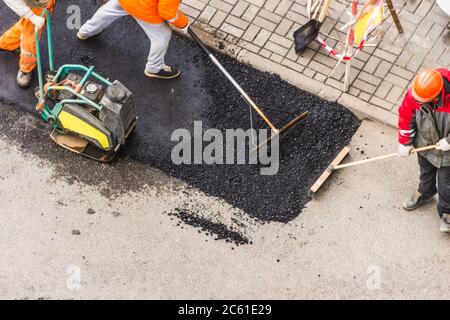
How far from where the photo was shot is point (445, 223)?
7.59 metres

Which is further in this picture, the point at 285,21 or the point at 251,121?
the point at 285,21

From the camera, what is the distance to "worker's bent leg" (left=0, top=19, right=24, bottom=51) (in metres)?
8.31

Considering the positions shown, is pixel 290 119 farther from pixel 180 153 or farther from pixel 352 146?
pixel 180 153

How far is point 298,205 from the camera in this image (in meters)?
7.77

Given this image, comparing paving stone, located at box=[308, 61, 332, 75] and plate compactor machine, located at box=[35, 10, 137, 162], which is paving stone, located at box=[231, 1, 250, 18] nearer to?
paving stone, located at box=[308, 61, 332, 75]

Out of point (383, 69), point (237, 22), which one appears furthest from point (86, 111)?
point (383, 69)

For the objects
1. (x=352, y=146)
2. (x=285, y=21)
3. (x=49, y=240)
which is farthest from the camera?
(x=285, y=21)

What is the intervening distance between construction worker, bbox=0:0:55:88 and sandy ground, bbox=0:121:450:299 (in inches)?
43.2

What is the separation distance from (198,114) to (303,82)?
4.01ft

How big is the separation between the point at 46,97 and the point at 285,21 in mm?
2865

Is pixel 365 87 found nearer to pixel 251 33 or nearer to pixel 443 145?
pixel 251 33

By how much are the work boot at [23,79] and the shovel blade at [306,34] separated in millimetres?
2990

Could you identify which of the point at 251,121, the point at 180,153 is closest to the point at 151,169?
the point at 180,153

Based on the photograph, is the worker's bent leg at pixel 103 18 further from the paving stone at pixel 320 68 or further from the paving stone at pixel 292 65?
the paving stone at pixel 320 68
